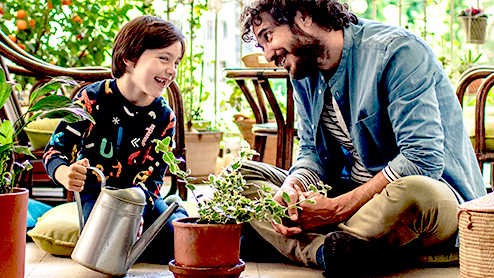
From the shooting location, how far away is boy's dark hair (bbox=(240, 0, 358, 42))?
4.58ft

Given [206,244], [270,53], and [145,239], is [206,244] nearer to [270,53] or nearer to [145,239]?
[145,239]

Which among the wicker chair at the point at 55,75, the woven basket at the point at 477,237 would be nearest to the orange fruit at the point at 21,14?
the wicker chair at the point at 55,75

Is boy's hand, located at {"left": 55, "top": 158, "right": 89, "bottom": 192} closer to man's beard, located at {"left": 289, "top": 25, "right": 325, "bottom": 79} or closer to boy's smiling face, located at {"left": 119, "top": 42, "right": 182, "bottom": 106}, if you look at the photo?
boy's smiling face, located at {"left": 119, "top": 42, "right": 182, "bottom": 106}

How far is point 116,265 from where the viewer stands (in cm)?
125

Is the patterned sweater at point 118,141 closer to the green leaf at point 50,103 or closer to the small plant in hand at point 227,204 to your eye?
the small plant in hand at point 227,204

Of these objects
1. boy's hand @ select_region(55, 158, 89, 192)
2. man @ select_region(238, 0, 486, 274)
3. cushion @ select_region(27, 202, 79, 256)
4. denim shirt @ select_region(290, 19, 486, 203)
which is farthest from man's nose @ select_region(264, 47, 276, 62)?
cushion @ select_region(27, 202, 79, 256)

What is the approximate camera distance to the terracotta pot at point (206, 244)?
3.69ft

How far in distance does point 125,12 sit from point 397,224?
8.68ft

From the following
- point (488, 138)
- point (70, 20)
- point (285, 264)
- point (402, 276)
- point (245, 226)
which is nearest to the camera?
point (402, 276)

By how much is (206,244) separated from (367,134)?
603 millimetres

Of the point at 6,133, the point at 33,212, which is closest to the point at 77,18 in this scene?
the point at 33,212

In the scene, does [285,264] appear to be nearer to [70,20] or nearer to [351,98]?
[351,98]

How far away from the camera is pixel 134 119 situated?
171 centimetres

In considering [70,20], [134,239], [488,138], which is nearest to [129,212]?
[134,239]
